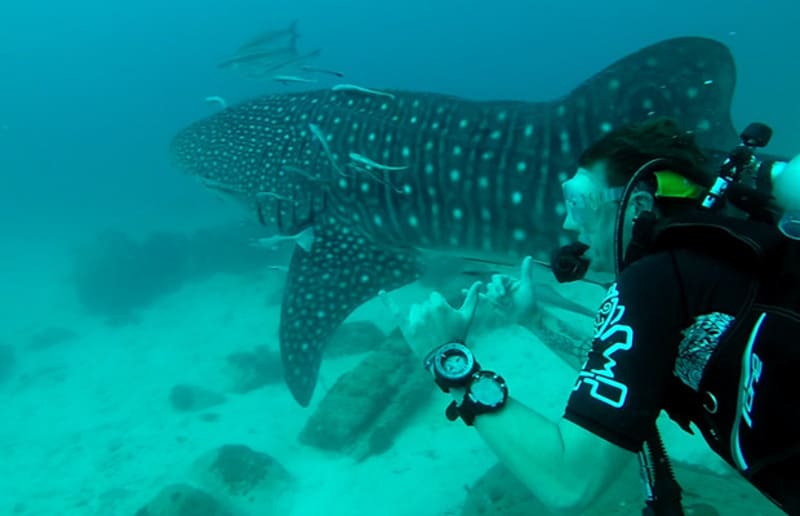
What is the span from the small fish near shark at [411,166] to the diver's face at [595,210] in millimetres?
2570

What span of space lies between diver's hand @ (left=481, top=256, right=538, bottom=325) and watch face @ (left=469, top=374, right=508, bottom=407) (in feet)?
2.76

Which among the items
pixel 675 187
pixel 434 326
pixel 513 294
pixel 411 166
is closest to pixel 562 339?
pixel 411 166

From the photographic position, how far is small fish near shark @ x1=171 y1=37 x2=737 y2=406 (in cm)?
429

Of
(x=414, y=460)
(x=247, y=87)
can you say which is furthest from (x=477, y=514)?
(x=247, y=87)

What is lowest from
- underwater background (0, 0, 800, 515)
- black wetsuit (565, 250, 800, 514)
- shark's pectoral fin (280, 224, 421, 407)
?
underwater background (0, 0, 800, 515)

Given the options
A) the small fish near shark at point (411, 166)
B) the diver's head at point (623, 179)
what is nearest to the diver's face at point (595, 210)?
the diver's head at point (623, 179)

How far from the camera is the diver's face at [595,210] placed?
2012mm

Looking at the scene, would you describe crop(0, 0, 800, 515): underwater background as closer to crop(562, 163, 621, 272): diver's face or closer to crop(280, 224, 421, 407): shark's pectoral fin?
crop(280, 224, 421, 407): shark's pectoral fin

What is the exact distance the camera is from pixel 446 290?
37.9 feet

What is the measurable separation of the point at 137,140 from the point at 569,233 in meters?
98.3

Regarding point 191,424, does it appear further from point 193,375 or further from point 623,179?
point 623,179

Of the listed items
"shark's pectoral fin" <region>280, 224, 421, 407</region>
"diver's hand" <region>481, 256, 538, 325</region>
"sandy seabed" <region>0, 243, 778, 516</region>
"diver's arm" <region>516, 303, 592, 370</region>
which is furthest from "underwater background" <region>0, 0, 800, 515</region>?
"diver's hand" <region>481, 256, 538, 325</region>

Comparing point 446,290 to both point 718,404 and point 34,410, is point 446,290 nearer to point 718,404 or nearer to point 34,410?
point 34,410

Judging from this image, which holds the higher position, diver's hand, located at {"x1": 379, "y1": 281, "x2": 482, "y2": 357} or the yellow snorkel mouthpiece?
the yellow snorkel mouthpiece
